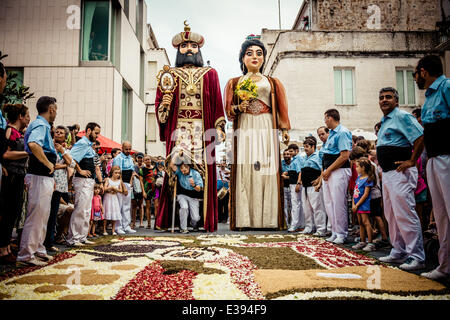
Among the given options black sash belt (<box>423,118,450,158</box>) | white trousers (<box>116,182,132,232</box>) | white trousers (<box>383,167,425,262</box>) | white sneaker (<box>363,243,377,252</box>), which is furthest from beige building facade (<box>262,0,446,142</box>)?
black sash belt (<box>423,118,450,158</box>)

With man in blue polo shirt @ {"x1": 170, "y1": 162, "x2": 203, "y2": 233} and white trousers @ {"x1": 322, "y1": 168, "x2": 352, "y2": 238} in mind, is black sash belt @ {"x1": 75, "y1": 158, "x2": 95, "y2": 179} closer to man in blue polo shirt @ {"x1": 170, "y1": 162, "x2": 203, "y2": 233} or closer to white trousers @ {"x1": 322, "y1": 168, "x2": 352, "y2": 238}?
man in blue polo shirt @ {"x1": 170, "y1": 162, "x2": 203, "y2": 233}

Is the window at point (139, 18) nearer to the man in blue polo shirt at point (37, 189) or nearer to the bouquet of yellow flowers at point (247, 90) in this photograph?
the bouquet of yellow flowers at point (247, 90)

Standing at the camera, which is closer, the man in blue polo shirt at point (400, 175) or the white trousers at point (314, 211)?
the man in blue polo shirt at point (400, 175)

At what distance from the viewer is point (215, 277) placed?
2604 mm

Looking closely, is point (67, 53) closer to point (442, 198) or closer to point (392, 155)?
point (392, 155)

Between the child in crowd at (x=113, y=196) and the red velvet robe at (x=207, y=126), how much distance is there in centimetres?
89

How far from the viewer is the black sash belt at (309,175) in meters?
6.33

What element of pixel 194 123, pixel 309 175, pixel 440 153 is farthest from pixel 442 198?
pixel 194 123

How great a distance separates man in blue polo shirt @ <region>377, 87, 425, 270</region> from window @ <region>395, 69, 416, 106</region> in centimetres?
1271

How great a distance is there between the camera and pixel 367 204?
15.4 feet

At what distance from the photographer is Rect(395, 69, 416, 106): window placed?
48.7 ft

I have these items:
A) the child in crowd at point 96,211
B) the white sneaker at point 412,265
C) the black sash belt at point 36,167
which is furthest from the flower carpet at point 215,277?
the child in crowd at point 96,211

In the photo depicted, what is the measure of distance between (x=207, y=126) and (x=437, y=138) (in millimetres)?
4070
